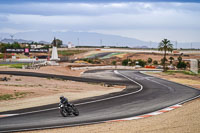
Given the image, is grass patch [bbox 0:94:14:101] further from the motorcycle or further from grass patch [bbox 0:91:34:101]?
the motorcycle

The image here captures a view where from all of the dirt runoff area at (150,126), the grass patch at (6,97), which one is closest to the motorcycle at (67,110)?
the dirt runoff area at (150,126)

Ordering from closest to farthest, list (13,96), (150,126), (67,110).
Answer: (150,126) < (67,110) < (13,96)

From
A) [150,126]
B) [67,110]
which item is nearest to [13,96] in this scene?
[67,110]

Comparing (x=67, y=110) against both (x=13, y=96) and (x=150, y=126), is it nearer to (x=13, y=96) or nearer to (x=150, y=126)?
(x=150, y=126)

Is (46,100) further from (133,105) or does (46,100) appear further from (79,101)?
(133,105)

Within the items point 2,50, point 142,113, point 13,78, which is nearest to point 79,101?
point 142,113

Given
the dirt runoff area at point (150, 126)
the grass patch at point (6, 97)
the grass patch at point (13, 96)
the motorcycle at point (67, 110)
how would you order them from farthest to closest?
the grass patch at point (13, 96) < the grass patch at point (6, 97) < the motorcycle at point (67, 110) < the dirt runoff area at point (150, 126)

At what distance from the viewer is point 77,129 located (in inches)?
682

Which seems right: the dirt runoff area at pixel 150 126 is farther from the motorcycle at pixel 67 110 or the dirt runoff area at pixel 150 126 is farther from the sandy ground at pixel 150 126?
the motorcycle at pixel 67 110

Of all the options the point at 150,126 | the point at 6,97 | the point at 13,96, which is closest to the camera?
the point at 150,126

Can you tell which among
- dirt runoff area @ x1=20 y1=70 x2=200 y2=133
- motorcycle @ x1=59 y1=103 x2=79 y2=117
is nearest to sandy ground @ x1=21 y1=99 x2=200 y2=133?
dirt runoff area @ x1=20 y1=70 x2=200 y2=133

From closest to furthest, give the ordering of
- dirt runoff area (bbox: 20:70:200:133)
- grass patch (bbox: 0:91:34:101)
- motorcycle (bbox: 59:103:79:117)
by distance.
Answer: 1. dirt runoff area (bbox: 20:70:200:133)
2. motorcycle (bbox: 59:103:79:117)
3. grass patch (bbox: 0:91:34:101)

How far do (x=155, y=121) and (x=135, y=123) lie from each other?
137cm

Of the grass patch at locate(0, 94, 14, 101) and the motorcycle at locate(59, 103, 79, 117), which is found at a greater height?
the motorcycle at locate(59, 103, 79, 117)
